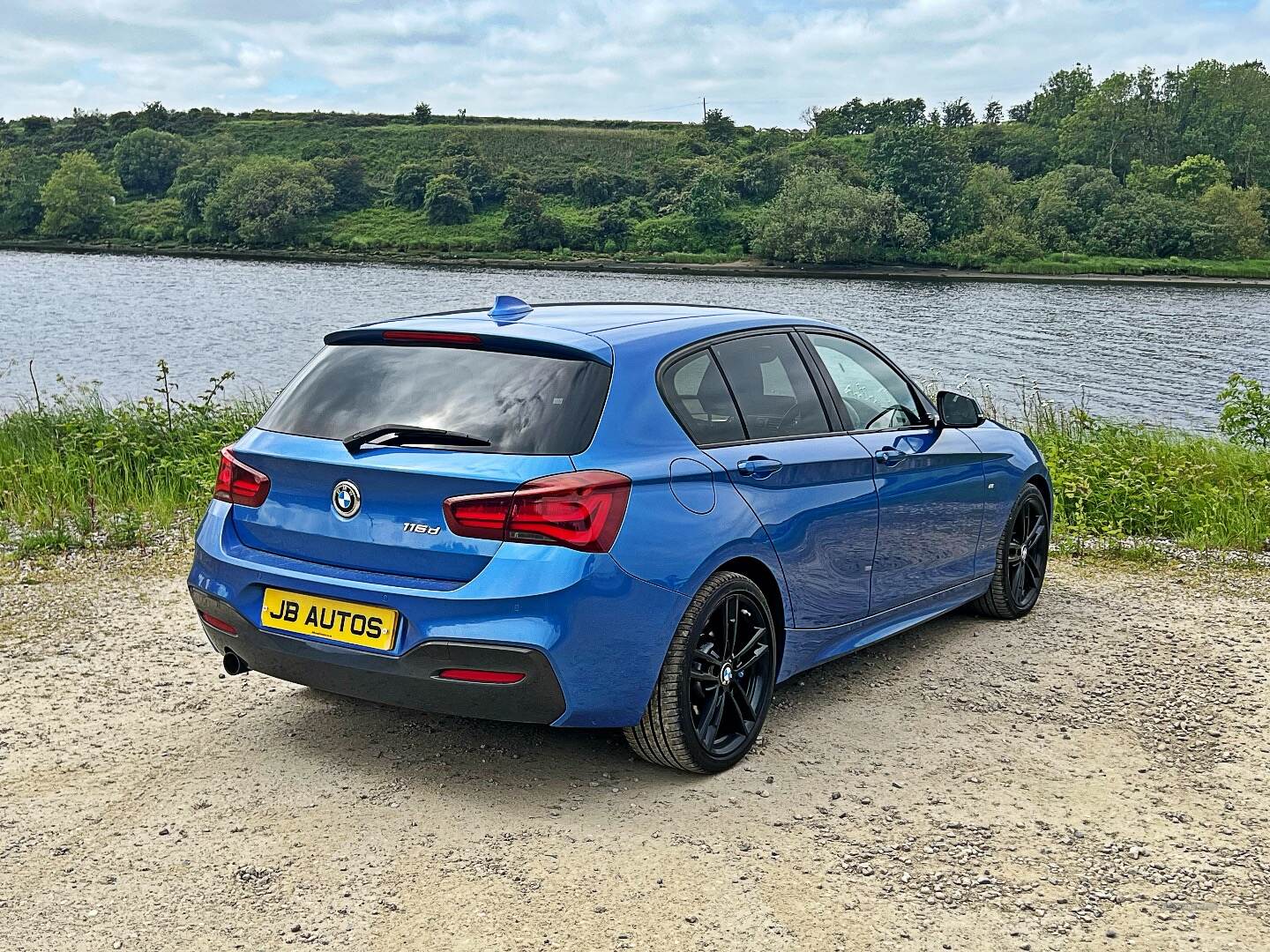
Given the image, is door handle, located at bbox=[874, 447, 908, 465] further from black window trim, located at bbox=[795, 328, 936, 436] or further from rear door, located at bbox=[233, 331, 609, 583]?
rear door, located at bbox=[233, 331, 609, 583]

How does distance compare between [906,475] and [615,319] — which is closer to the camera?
[615,319]

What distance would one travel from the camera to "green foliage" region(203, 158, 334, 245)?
95.4m

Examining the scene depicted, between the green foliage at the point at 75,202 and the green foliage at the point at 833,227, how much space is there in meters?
53.2

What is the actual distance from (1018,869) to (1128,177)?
409 ft

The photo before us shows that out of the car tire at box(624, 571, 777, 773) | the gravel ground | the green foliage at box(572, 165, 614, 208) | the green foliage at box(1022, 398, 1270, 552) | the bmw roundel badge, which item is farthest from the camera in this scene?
the green foliage at box(572, 165, 614, 208)

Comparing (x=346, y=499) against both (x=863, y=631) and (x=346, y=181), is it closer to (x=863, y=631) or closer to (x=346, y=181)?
(x=863, y=631)

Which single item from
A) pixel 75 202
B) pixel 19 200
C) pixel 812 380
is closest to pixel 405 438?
pixel 812 380

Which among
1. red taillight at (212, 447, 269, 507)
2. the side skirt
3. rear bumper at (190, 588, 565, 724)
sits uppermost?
red taillight at (212, 447, 269, 507)

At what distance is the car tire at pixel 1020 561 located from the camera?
6.71 metres

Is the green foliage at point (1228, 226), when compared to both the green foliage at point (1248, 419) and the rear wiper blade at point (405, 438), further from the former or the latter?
the rear wiper blade at point (405, 438)

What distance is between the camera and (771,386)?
5.03 metres

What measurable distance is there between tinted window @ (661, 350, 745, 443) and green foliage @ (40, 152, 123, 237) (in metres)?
107

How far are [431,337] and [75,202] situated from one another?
108 meters

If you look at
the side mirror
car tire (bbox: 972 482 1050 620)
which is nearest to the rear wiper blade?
the side mirror
